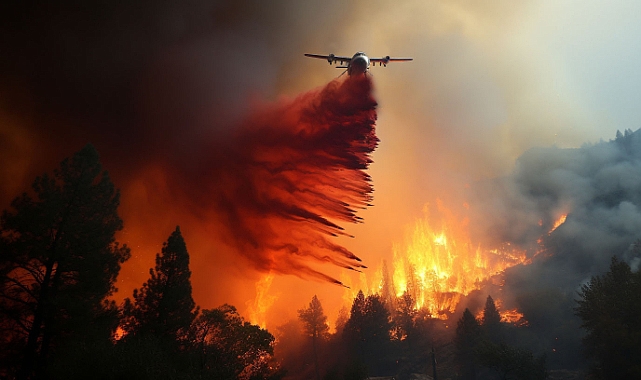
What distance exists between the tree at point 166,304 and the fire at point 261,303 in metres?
58.2

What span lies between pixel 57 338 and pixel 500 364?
183ft

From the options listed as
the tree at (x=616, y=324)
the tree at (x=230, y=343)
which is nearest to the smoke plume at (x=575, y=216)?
the tree at (x=616, y=324)

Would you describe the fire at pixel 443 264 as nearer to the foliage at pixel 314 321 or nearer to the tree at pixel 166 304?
the foliage at pixel 314 321

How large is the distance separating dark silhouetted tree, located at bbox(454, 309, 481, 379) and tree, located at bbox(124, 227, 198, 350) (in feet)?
183

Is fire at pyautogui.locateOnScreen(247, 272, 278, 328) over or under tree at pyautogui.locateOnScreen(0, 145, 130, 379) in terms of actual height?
over

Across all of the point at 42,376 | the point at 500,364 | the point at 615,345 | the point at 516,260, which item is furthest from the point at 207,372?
the point at 516,260

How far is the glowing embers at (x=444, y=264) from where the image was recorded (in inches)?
4407

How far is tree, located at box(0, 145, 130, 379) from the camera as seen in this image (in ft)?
76.5

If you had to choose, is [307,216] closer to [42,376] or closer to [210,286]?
[42,376]

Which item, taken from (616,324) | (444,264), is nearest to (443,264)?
(444,264)

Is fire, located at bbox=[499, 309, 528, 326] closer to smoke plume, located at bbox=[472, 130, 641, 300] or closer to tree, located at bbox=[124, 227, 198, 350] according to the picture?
smoke plume, located at bbox=[472, 130, 641, 300]

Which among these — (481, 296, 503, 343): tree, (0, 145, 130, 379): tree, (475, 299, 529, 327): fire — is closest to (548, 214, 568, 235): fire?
(475, 299, 529, 327): fire

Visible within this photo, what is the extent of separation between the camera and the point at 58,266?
25.0 meters

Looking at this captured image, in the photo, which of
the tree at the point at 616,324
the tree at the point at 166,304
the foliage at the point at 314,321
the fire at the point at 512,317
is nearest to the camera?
the tree at the point at 166,304
